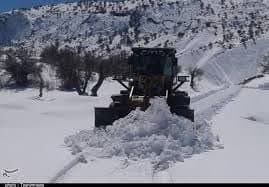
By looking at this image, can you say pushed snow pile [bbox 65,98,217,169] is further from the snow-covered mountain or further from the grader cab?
the snow-covered mountain

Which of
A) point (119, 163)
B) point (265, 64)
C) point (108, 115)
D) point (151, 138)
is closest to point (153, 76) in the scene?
point (108, 115)

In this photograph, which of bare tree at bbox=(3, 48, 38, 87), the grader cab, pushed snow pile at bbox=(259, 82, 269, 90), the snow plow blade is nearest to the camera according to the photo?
the snow plow blade

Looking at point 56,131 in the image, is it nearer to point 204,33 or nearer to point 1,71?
point 1,71

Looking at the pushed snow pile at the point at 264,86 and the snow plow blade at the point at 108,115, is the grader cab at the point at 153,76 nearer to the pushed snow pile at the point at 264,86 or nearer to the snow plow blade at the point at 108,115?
the snow plow blade at the point at 108,115

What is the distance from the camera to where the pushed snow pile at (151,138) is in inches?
542

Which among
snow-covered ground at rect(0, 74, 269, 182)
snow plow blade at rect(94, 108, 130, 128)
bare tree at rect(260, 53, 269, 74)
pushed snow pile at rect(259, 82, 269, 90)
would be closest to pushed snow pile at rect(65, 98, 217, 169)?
snow-covered ground at rect(0, 74, 269, 182)

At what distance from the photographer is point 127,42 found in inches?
6757

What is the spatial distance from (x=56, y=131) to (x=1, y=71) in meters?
48.7

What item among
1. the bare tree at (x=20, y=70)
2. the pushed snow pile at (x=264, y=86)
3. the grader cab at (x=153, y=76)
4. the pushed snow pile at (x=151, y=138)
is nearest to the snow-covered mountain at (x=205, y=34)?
the pushed snow pile at (x=264, y=86)

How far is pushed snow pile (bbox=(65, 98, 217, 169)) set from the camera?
13758 millimetres

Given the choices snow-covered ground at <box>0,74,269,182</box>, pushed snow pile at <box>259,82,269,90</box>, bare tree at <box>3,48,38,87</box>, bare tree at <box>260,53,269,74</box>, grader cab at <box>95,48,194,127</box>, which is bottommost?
bare tree at <box>260,53,269,74</box>

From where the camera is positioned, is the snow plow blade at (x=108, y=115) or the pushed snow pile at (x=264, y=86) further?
the pushed snow pile at (x=264, y=86)

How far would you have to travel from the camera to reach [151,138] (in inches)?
557

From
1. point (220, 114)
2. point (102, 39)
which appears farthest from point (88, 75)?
point (102, 39)
